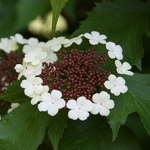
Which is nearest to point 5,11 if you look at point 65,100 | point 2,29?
point 2,29

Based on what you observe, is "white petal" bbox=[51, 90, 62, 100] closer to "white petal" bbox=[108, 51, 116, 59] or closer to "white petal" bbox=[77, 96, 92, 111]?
"white petal" bbox=[77, 96, 92, 111]

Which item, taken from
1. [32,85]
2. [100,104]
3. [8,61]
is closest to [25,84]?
[32,85]

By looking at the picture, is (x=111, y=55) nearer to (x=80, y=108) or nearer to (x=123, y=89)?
(x=123, y=89)

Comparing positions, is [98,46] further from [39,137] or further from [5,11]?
[5,11]

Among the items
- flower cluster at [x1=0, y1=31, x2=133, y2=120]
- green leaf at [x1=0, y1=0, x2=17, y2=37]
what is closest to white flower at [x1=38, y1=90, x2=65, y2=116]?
flower cluster at [x1=0, y1=31, x2=133, y2=120]

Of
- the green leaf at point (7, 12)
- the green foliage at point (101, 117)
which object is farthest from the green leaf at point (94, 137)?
the green leaf at point (7, 12)

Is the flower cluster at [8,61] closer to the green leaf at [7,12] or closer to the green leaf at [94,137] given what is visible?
the green leaf at [94,137]
